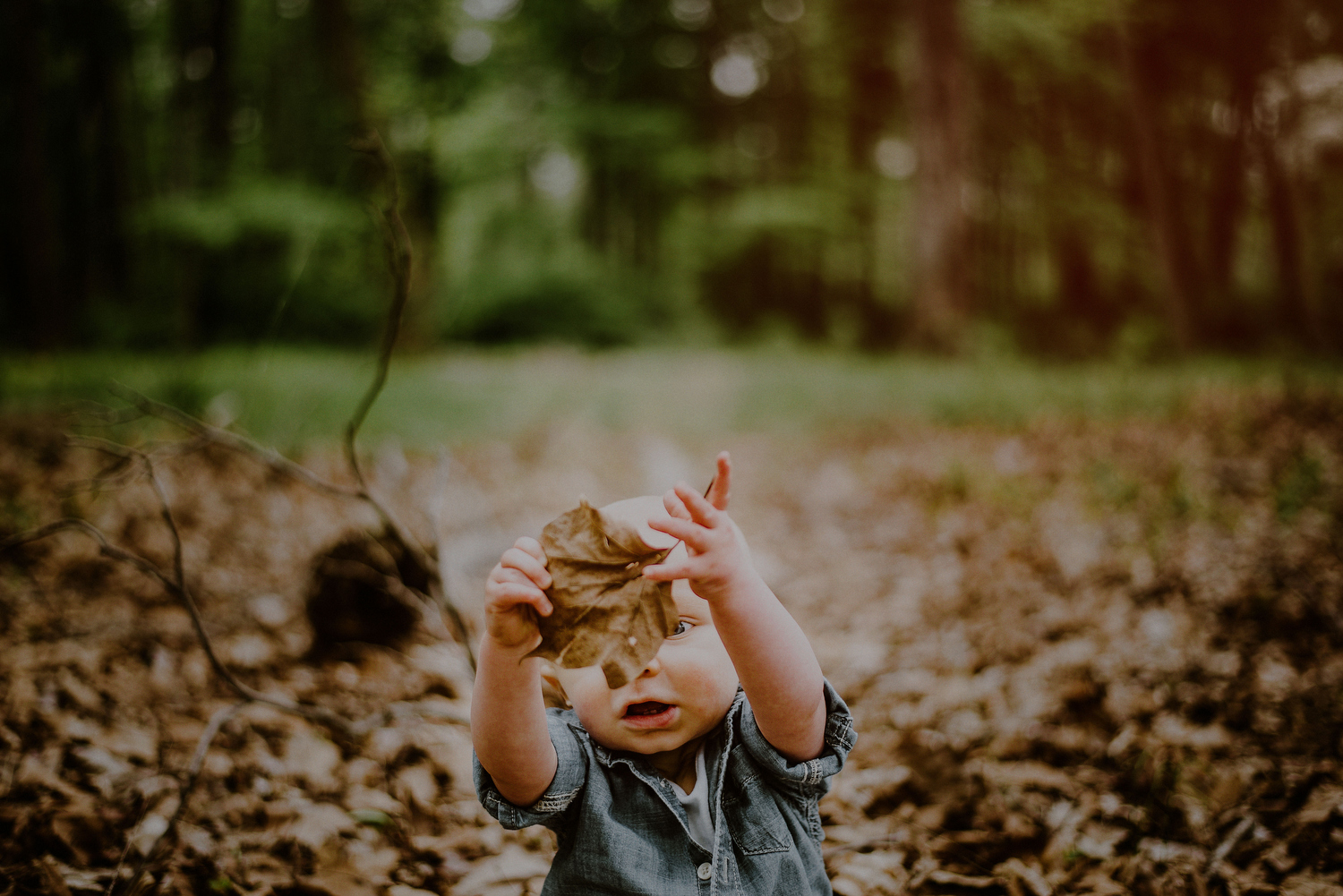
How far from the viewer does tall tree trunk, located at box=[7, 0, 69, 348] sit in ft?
20.1

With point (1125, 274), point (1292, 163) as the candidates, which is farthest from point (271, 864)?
point (1125, 274)

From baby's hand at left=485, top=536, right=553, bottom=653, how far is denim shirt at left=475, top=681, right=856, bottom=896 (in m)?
0.32

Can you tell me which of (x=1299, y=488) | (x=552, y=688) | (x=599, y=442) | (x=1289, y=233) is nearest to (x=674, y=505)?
(x=552, y=688)

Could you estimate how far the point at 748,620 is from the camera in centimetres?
113

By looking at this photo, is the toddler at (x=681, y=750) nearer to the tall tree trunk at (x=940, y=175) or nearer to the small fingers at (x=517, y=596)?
the small fingers at (x=517, y=596)

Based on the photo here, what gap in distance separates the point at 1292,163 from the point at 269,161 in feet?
53.3

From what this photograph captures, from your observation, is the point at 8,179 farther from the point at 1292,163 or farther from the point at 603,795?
the point at 1292,163

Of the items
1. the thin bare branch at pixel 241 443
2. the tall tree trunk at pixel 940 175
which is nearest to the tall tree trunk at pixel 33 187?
the thin bare branch at pixel 241 443

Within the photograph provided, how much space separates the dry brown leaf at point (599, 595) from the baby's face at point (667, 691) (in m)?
0.15

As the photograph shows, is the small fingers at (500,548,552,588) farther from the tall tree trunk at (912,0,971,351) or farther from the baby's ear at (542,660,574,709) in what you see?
the tall tree trunk at (912,0,971,351)

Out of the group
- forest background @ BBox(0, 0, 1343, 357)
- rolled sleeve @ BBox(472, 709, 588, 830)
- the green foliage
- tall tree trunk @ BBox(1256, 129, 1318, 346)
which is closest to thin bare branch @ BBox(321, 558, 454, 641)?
forest background @ BBox(0, 0, 1343, 357)

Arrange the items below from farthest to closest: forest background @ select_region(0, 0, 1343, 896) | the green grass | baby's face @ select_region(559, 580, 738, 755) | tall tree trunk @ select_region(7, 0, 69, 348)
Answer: the green grass
tall tree trunk @ select_region(7, 0, 69, 348)
forest background @ select_region(0, 0, 1343, 896)
baby's face @ select_region(559, 580, 738, 755)

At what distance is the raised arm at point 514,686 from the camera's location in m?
1.06

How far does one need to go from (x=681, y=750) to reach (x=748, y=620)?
427 millimetres
